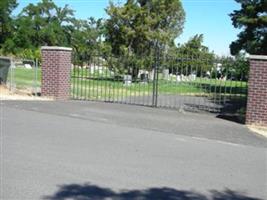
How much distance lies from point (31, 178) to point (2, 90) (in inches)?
535

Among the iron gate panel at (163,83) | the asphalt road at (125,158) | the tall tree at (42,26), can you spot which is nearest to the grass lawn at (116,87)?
the iron gate panel at (163,83)

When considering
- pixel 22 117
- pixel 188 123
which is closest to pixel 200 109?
pixel 188 123

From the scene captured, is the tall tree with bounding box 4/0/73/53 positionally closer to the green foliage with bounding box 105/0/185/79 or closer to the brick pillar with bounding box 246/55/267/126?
the green foliage with bounding box 105/0/185/79

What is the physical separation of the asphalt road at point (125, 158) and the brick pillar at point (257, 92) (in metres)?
0.58

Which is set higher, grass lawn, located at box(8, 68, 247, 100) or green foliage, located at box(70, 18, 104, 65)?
green foliage, located at box(70, 18, 104, 65)

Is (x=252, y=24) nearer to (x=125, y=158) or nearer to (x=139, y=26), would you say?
(x=139, y=26)

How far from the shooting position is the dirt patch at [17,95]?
1839cm

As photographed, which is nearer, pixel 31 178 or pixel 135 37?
pixel 31 178

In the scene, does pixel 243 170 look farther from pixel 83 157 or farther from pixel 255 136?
pixel 255 136

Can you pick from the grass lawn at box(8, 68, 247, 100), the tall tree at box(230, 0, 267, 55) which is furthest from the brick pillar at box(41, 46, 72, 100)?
the tall tree at box(230, 0, 267, 55)

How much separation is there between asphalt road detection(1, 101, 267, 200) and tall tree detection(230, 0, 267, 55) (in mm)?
20069

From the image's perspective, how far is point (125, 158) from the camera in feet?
29.0

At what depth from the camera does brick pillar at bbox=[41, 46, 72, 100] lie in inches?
720

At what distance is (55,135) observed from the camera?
10750 mm
